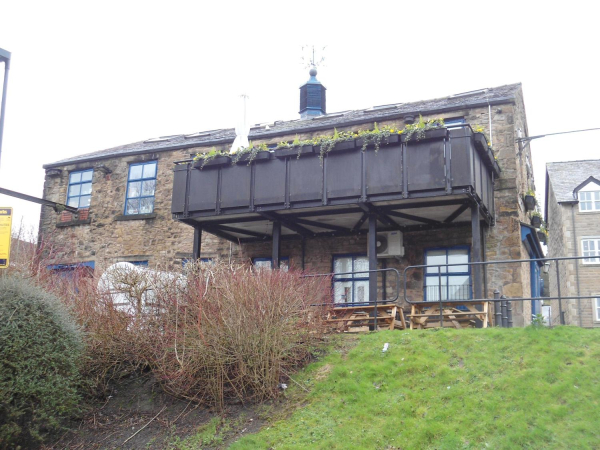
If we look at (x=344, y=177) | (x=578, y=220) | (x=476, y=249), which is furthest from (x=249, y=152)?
(x=578, y=220)

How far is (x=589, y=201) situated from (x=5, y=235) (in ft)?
103

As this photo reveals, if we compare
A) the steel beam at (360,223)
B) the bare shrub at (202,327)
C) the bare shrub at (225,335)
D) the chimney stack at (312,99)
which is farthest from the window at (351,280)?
the chimney stack at (312,99)

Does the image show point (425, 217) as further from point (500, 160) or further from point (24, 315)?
point (24, 315)

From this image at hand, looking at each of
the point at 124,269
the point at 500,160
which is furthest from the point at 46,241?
the point at 500,160

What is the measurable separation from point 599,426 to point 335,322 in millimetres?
5394

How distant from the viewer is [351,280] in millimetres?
16547

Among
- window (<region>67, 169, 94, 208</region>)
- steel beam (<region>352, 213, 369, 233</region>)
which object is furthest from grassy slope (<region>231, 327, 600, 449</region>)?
window (<region>67, 169, 94, 208</region>)

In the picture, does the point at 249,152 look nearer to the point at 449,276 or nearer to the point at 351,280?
the point at 351,280

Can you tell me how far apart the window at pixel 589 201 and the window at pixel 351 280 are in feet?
69.5

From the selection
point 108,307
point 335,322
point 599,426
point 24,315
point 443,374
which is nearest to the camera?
point 599,426

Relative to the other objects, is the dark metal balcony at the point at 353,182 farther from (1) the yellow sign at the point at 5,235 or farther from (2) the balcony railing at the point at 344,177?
(1) the yellow sign at the point at 5,235

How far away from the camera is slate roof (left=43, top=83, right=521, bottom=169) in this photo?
644 inches

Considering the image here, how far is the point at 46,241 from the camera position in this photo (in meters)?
20.9

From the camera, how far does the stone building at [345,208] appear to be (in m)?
13.3
